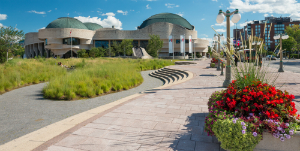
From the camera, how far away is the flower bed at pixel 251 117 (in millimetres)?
2889

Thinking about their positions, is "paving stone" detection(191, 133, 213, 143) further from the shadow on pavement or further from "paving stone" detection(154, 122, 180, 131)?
"paving stone" detection(154, 122, 180, 131)

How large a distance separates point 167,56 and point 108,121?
73.7 meters

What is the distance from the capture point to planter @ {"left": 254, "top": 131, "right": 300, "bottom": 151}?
2879 mm

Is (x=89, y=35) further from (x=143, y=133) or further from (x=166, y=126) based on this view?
(x=143, y=133)

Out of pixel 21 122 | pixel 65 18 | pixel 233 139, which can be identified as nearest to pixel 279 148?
pixel 233 139

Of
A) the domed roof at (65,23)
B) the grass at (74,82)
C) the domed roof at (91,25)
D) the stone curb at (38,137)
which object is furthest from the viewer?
the domed roof at (91,25)

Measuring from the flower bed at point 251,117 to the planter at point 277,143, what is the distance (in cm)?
6

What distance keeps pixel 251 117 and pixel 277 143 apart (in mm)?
510

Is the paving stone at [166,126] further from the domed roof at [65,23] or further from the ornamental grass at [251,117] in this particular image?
the domed roof at [65,23]

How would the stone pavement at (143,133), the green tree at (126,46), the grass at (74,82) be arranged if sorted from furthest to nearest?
the green tree at (126,46), the grass at (74,82), the stone pavement at (143,133)

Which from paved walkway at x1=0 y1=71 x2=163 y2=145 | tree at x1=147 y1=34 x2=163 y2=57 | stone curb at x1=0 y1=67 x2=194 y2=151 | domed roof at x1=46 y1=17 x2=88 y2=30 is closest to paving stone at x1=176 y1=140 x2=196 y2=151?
stone curb at x1=0 y1=67 x2=194 y2=151

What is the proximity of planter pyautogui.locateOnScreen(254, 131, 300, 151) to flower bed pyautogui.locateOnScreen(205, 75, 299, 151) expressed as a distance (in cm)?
6

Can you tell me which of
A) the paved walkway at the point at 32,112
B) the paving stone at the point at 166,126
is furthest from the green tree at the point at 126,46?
the paving stone at the point at 166,126

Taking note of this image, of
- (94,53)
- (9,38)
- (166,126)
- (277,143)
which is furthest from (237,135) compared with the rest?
(94,53)
